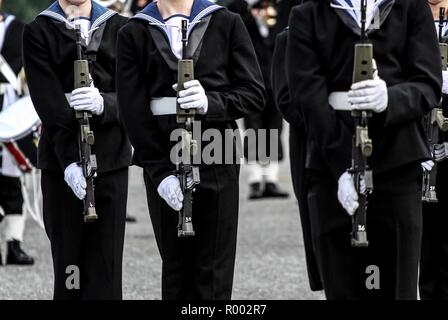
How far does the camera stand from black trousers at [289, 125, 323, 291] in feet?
23.7

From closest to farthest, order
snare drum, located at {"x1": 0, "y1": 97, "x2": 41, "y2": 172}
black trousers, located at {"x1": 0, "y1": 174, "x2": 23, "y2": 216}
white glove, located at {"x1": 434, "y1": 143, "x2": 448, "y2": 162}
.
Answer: white glove, located at {"x1": 434, "y1": 143, "x2": 448, "y2": 162}, snare drum, located at {"x1": 0, "y1": 97, "x2": 41, "y2": 172}, black trousers, located at {"x1": 0, "y1": 174, "x2": 23, "y2": 216}

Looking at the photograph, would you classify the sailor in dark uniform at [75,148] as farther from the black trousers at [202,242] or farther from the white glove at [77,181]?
the black trousers at [202,242]

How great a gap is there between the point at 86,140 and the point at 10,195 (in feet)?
14.0

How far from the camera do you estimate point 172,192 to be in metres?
6.07

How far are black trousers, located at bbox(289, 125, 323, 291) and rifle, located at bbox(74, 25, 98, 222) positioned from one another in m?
1.23

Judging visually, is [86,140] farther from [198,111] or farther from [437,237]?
[437,237]

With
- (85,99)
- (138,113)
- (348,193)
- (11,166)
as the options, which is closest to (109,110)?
(85,99)

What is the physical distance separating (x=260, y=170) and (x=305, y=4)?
28.4 ft

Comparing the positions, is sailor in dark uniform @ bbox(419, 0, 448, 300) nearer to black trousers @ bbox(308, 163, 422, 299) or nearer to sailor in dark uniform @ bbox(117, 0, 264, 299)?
sailor in dark uniform @ bbox(117, 0, 264, 299)

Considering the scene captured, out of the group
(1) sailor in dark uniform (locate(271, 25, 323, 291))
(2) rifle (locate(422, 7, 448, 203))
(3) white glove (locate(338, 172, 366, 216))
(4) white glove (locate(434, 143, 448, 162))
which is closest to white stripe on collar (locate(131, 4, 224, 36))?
(1) sailor in dark uniform (locate(271, 25, 323, 291))

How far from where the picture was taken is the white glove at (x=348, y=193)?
5371 millimetres

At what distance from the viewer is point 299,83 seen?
5547 mm
